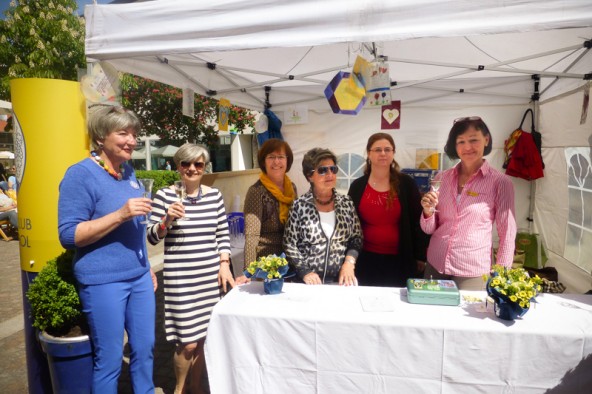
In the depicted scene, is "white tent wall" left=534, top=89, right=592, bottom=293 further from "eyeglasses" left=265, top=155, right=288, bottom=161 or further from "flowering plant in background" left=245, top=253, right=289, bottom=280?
"flowering plant in background" left=245, top=253, right=289, bottom=280

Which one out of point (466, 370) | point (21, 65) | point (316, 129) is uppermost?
point (21, 65)

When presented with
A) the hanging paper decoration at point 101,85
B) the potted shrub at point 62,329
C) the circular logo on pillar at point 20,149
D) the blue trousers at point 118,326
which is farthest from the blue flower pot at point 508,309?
the circular logo on pillar at point 20,149

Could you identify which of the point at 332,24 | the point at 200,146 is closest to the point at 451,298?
the point at 332,24

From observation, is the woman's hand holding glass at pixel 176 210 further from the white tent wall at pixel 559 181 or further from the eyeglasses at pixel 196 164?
the white tent wall at pixel 559 181

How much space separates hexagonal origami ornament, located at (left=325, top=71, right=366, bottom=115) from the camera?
8.32 feet

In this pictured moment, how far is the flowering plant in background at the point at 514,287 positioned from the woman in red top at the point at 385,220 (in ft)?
3.00

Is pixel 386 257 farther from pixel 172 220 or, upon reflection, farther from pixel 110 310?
pixel 110 310

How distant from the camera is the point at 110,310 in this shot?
70.2 inches

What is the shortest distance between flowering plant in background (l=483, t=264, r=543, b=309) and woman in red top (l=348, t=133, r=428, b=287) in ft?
3.00

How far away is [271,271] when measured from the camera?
187 cm

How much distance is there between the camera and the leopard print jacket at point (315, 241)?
2174 mm

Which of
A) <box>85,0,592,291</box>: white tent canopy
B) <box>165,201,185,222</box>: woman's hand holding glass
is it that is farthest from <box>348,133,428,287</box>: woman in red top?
<box>165,201,185,222</box>: woman's hand holding glass

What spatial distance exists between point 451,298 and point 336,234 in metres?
0.76

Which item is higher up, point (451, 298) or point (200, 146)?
point (200, 146)
